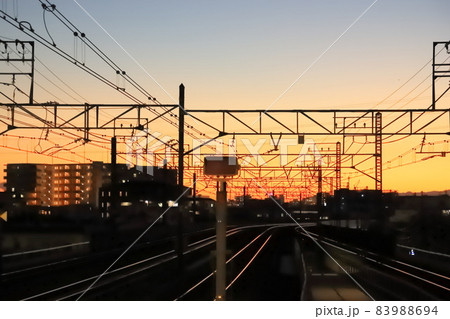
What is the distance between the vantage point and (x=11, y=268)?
29906mm

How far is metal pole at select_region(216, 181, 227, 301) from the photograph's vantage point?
9.55 m

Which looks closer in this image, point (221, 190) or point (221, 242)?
point (221, 242)

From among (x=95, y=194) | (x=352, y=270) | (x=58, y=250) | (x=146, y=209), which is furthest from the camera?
(x=95, y=194)

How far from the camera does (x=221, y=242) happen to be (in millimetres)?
9570

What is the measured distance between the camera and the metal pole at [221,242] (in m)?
9.55

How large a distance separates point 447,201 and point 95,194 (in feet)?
344

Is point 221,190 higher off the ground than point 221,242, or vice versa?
point 221,190

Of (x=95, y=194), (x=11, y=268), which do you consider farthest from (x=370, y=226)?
(x=95, y=194)

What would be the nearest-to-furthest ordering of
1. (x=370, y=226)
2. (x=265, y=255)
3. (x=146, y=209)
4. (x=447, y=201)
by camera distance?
(x=265, y=255) < (x=370, y=226) < (x=146, y=209) < (x=447, y=201)
